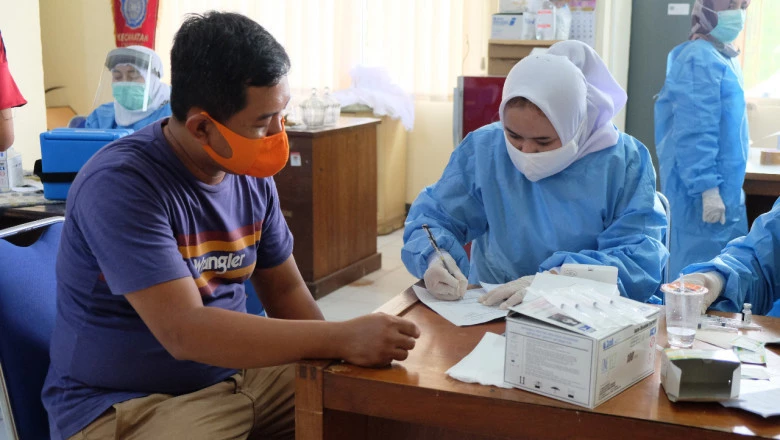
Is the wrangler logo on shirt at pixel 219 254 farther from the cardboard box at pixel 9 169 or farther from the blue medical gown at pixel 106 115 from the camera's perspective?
the blue medical gown at pixel 106 115

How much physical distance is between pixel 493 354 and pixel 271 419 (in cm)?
51

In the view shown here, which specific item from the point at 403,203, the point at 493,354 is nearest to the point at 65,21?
the point at 403,203

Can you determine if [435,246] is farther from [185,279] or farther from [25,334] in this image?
[25,334]

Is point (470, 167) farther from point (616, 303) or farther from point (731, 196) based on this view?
point (731, 196)

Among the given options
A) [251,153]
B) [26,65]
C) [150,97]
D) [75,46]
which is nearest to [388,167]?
[150,97]

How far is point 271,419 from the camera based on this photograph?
1.58 meters

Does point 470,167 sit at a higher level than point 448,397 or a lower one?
higher

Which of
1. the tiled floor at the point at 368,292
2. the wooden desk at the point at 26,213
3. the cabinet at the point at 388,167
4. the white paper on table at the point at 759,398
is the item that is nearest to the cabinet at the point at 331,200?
the tiled floor at the point at 368,292

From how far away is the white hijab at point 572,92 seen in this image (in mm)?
1768

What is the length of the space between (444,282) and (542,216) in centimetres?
37

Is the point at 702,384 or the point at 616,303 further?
the point at 616,303

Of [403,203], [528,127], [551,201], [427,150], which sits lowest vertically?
[403,203]

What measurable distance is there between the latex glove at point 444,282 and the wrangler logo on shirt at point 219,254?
0.35 meters

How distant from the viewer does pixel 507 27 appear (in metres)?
4.25
